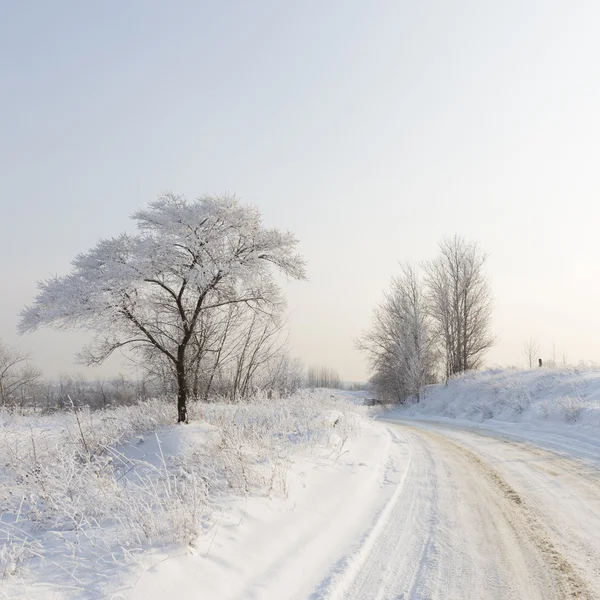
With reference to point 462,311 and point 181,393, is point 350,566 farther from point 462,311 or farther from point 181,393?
point 462,311

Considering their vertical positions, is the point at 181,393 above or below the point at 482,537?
above

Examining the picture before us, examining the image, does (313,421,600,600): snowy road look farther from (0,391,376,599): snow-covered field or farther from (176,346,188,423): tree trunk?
(176,346,188,423): tree trunk

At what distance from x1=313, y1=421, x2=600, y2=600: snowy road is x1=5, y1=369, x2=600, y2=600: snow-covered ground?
21 millimetres

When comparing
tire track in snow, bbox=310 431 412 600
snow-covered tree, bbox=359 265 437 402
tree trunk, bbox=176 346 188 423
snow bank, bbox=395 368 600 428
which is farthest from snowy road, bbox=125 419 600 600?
snow-covered tree, bbox=359 265 437 402

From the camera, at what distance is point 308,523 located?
5.27 metres

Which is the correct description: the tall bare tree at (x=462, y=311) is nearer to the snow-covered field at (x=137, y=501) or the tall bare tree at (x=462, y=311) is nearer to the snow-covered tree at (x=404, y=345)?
the snow-covered tree at (x=404, y=345)

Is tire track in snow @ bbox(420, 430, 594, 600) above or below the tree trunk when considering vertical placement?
below

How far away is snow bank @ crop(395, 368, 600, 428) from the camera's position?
1476 centimetres

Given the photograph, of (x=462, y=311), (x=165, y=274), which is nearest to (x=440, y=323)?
(x=462, y=311)

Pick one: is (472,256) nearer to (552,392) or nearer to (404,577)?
(552,392)

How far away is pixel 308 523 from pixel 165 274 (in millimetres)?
9525

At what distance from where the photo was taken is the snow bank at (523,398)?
1476 cm

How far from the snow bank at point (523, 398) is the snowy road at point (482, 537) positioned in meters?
6.65

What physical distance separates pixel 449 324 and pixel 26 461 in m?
36.9
